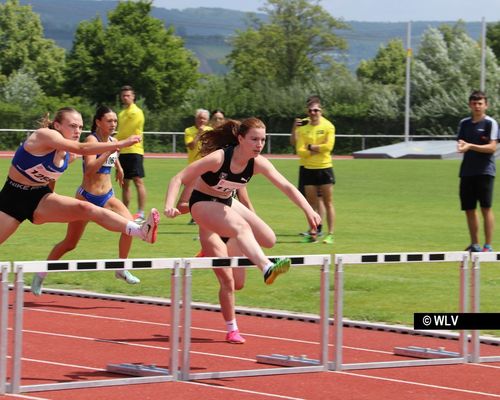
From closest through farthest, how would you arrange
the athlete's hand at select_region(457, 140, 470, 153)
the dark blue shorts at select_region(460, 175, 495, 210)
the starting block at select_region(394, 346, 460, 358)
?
the starting block at select_region(394, 346, 460, 358), the athlete's hand at select_region(457, 140, 470, 153), the dark blue shorts at select_region(460, 175, 495, 210)

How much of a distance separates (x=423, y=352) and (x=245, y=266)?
5.75 ft

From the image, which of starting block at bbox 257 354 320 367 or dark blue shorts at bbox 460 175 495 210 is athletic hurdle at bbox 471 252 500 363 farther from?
dark blue shorts at bbox 460 175 495 210

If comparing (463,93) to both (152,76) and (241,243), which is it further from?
(241,243)

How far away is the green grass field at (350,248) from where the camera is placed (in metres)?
12.5

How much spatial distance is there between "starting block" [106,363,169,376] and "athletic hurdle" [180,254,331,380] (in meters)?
0.19

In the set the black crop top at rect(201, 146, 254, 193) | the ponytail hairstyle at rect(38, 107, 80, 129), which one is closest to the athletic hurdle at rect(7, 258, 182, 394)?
the black crop top at rect(201, 146, 254, 193)

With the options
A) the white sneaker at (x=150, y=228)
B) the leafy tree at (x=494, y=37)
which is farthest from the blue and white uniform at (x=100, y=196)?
the leafy tree at (x=494, y=37)

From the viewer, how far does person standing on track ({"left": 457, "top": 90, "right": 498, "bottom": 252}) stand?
15852 mm

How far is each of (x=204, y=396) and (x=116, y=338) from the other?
2.40 meters

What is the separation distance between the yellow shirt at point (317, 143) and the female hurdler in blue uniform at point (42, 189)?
7.41 m

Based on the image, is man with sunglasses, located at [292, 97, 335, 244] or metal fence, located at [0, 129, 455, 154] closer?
man with sunglasses, located at [292, 97, 335, 244]

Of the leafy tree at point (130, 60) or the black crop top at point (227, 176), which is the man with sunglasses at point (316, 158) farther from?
the leafy tree at point (130, 60)

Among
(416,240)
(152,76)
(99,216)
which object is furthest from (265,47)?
(99,216)

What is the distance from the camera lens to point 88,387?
832 cm
